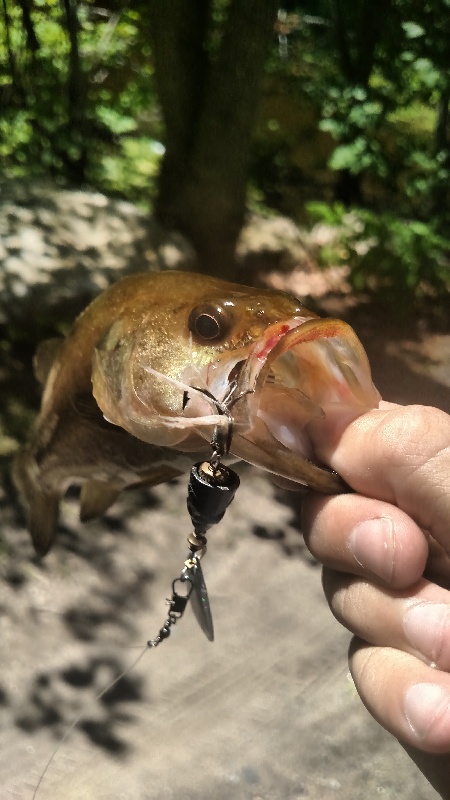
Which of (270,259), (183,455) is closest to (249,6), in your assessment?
(270,259)

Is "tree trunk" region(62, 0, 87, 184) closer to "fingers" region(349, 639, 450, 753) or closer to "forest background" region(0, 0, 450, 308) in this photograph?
"forest background" region(0, 0, 450, 308)

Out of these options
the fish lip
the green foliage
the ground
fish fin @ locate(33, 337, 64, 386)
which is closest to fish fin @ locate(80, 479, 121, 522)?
fish fin @ locate(33, 337, 64, 386)

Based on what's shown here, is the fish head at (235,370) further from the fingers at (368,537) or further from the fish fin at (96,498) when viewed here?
the fish fin at (96,498)

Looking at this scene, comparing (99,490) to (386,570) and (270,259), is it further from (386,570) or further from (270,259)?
(270,259)

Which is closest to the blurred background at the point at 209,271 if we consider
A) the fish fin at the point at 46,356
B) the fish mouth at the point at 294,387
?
the fish fin at the point at 46,356

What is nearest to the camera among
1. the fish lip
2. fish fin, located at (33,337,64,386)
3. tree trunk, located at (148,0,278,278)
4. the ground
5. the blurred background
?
the fish lip

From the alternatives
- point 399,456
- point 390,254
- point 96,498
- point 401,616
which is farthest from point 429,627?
point 390,254

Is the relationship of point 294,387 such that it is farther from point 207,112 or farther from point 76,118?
point 76,118
